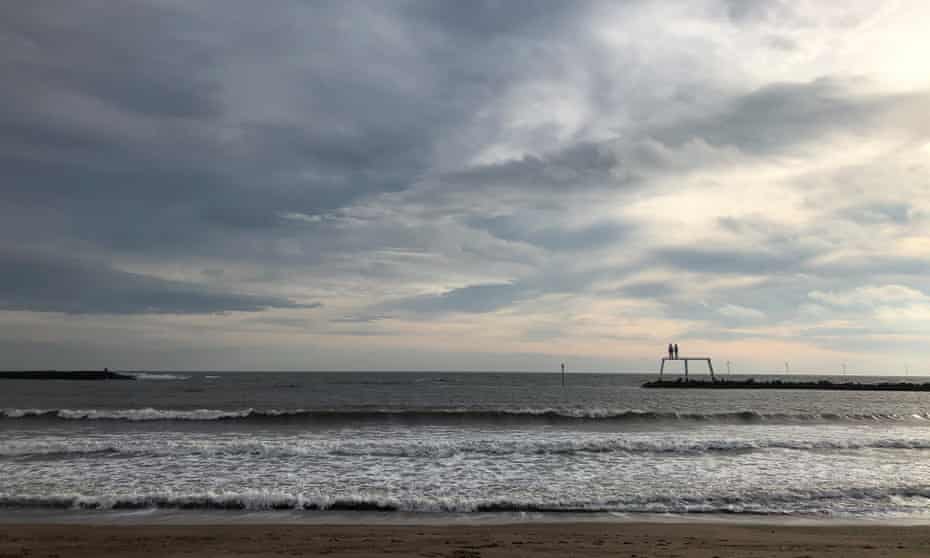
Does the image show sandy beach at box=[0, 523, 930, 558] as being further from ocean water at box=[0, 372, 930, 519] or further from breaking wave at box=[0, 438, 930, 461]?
breaking wave at box=[0, 438, 930, 461]

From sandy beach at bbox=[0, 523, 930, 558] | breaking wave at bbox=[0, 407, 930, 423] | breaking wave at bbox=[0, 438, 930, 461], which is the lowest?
breaking wave at bbox=[0, 407, 930, 423]

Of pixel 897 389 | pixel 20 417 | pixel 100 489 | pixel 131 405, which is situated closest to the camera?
pixel 100 489

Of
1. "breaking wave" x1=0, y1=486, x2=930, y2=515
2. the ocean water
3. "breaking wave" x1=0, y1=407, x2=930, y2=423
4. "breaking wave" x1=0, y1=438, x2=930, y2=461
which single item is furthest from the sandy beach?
"breaking wave" x1=0, y1=407, x2=930, y2=423

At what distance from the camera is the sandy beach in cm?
916

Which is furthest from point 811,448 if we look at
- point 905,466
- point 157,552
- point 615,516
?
point 157,552

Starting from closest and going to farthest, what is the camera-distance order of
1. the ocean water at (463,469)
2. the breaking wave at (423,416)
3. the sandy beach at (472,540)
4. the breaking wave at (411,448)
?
1. the sandy beach at (472,540)
2. the ocean water at (463,469)
3. the breaking wave at (411,448)
4. the breaking wave at (423,416)

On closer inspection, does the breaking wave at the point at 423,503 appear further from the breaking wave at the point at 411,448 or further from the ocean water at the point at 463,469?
the breaking wave at the point at 411,448

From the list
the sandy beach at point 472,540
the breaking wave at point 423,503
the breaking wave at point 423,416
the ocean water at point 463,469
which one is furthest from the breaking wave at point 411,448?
the breaking wave at point 423,416

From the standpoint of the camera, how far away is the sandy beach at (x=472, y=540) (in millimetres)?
9156

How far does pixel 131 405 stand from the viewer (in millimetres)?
43031

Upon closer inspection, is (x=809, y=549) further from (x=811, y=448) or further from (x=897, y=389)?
(x=897, y=389)

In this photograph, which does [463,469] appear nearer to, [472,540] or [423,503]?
[423,503]

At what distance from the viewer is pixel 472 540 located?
32.3 feet

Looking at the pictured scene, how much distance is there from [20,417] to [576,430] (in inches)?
1176
